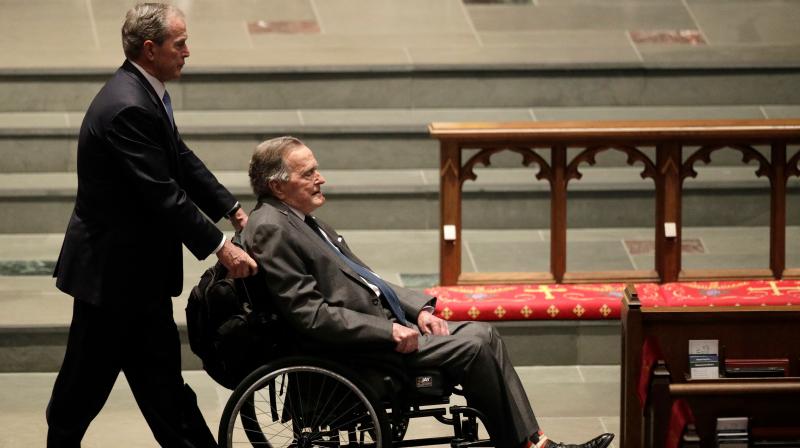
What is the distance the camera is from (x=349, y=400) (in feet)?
13.6

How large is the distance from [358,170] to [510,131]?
167 centimetres

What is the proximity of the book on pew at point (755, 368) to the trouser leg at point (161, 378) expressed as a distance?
1.59 metres

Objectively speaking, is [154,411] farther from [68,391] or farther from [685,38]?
[685,38]

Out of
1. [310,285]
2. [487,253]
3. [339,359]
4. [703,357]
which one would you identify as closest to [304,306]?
[310,285]

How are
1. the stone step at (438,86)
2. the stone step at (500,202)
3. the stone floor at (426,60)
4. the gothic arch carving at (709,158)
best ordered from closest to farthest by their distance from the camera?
the stone floor at (426,60), the gothic arch carving at (709,158), the stone step at (500,202), the stone step at (438,86)

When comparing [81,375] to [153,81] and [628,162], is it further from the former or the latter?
[628,162]

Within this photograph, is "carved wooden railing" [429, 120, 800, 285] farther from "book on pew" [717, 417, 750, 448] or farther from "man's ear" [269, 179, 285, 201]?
"book on pew" [717, 417, 750, 448]

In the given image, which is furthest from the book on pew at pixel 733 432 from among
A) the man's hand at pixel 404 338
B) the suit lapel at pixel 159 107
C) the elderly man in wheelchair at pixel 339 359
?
the suit lapel at pixel 159 107

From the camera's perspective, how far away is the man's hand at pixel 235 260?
4.03 metres

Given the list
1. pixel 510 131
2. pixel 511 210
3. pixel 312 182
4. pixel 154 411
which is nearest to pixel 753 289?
pixel 510 131

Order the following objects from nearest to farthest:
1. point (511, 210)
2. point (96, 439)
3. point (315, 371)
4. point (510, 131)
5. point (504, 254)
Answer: point (315, 371) → point (96, 439) → point (510, 131) → point (504, 254) → point (511, 210)

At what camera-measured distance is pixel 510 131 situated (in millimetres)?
5719

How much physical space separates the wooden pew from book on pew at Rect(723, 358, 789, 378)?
0.03 meters

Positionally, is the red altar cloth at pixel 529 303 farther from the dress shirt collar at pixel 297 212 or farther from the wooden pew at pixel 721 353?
the wooden pew at pixel 721 353
